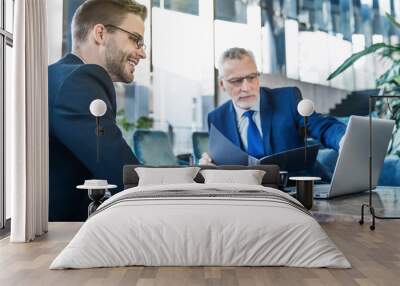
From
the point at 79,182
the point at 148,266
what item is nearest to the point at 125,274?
the point at 148,266

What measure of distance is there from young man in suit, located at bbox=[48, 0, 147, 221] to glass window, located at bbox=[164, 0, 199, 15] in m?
0.35

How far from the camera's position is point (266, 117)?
7.81m

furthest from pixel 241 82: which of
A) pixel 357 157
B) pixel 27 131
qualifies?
pixel 27 131

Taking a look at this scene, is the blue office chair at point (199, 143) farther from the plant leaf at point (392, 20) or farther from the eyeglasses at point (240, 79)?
the plant leaf at point (392, 20)

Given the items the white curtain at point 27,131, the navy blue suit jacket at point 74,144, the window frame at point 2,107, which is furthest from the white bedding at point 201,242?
the navy blue suit jacket at point 74,144

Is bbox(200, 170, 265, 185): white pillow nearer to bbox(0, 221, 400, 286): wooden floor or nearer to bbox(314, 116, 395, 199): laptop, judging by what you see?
bbox(314, 116, 395, 199): laptop

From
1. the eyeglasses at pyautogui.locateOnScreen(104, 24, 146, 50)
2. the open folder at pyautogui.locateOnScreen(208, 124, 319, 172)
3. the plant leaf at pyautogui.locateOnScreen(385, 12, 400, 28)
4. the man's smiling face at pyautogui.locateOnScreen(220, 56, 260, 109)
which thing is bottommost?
the open folder at pyautogui.locateOnScreen(208, 124, 319, 172)

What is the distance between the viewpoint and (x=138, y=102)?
7.70 metres

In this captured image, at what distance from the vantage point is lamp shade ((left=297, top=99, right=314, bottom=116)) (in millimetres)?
7098

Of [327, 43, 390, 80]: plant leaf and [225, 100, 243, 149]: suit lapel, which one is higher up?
[327, 43, 390, 80]: plant leaf

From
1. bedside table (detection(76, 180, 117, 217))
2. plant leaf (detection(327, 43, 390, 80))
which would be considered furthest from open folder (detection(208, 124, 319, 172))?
bedside table (detection(76, 180, 117, 217))

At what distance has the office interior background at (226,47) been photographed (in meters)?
7.71

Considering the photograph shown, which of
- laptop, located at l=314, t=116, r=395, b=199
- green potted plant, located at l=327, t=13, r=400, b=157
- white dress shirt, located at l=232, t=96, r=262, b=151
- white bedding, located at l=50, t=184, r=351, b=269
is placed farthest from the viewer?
green potted plant, located at l=327, t=13, r=400, b=157

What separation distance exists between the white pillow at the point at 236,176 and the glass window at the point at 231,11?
245 centimetres
